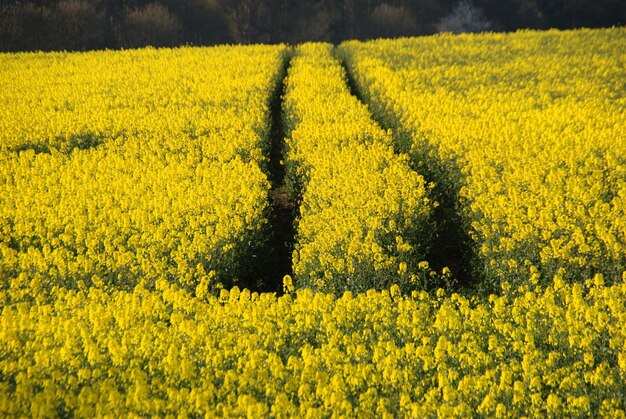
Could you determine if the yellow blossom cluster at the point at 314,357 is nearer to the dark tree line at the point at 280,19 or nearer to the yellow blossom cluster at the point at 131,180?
the yellow blossom cluster at the point at 131,180

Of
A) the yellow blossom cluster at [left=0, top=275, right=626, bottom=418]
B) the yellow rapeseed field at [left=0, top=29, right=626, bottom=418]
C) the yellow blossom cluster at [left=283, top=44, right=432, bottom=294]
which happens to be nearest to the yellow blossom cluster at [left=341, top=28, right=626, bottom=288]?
the yellow rapeseed field at [left=0, top=29, right=626, bottom=418]

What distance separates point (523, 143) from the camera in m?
9.88

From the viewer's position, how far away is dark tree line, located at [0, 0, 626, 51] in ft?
120

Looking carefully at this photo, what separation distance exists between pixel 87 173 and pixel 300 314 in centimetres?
579

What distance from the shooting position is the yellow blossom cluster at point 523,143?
6.66m

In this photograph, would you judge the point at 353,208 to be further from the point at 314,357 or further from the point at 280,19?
the point at 280,19

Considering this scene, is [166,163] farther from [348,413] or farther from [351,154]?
[348,413]

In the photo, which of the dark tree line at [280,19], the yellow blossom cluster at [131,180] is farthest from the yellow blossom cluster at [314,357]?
the dark tree line at [280,19]

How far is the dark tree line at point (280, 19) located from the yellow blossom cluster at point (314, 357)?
1317 inches

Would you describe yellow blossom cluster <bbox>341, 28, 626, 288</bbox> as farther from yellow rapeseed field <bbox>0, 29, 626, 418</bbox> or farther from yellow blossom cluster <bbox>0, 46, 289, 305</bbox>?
yellow blossom cluster <bbox>0, 46, 289, 305</bbox>

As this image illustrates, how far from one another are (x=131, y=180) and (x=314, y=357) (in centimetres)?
554

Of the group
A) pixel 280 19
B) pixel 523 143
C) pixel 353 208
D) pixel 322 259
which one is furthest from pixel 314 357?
pixel 280 19

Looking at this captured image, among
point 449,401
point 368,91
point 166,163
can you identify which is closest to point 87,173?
point 166,163

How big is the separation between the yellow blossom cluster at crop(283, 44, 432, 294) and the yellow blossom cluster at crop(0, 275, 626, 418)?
93cm
